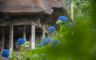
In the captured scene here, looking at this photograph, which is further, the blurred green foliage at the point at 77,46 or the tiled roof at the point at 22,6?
the tiled roof at the point at 22,6

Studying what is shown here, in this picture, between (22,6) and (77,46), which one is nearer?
(77,46)

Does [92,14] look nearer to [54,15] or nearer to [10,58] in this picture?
[10,58]

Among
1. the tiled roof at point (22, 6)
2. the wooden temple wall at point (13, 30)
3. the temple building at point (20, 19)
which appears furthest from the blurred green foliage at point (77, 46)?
the wooden temple wall at point (13, 30)

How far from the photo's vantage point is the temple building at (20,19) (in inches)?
452

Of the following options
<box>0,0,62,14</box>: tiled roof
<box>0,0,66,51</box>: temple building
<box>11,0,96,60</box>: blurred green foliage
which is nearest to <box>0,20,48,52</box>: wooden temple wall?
<box>0,0,66,51</box>: temple building

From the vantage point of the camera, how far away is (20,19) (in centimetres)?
1215

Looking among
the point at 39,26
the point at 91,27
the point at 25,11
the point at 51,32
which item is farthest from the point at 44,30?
the point at 91,27

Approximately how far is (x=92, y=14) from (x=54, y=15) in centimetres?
1482

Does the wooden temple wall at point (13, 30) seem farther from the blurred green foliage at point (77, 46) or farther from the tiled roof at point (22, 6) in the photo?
the blurred green foliage at point (77, 46)

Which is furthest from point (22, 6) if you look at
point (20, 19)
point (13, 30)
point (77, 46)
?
point (77, 46)

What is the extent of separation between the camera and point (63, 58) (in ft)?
1.44

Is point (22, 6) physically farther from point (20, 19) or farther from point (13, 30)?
point (13, 30)

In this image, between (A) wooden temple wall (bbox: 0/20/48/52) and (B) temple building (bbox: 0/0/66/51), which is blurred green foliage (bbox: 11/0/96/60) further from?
(A) wooden temple wall (bbox: 0/20/48/52)

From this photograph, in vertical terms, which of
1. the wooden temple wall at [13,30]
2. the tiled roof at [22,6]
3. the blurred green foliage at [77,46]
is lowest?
the wooden temple wall at [13,30]
